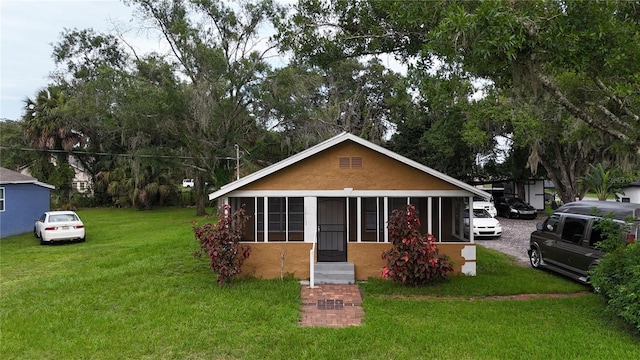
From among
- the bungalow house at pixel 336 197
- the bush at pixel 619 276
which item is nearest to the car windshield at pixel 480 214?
the bungalow house at pixel 336 197

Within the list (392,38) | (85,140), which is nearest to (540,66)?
(392,38)

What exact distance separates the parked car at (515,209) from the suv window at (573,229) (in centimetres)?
1446

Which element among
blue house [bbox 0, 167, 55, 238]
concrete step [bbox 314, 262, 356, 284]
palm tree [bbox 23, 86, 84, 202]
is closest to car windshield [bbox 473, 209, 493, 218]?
concrete step [bbox 314, 262, 356, 284]

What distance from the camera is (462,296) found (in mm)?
8539

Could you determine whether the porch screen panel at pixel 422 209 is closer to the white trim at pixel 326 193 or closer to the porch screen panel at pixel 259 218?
the white trim at pixel 326 193

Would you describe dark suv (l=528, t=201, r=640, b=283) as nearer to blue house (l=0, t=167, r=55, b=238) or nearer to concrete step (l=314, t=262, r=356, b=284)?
concrete step (l=314, t=262, r=356, b=284)

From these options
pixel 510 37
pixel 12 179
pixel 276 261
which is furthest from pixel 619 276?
pixel 12 179

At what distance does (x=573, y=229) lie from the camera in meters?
9.41

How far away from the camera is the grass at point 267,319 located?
5828mm

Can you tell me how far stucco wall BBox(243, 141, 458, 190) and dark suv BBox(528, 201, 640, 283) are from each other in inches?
152

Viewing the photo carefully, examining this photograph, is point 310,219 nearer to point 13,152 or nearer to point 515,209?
point 515,209

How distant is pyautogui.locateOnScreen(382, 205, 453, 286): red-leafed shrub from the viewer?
348 inches

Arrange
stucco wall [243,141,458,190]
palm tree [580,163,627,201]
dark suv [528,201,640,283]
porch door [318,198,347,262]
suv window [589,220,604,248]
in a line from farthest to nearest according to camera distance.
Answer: palm tree [580,163,627,201]
porch door [318,198,347,262]
stucco wall [243,141,458,190]
suv window [589,220,604,248]
dark suv [528,201,640,283]

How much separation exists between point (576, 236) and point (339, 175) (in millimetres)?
5970
